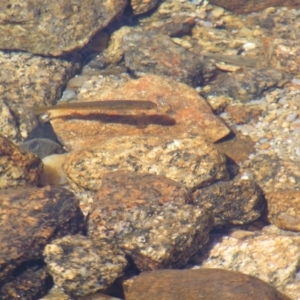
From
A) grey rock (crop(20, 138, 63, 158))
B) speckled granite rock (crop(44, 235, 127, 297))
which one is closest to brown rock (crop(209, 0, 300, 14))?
grey rock (crop(20, 138, 63, 158))

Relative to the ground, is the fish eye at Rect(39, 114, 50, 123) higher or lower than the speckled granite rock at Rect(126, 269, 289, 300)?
lower

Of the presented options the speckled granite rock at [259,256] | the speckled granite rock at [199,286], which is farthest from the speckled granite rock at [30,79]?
the speckled granite rock at [199,286]

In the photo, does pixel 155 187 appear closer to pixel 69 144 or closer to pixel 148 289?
pixel 148 289

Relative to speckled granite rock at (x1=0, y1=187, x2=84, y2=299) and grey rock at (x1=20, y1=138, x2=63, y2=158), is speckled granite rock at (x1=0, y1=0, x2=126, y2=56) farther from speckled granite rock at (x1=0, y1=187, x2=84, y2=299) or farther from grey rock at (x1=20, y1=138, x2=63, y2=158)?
speckled granite rock at (x1=0, y1=187, x2=84, y2=299)

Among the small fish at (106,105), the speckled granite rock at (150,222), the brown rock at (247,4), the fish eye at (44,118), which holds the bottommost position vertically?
the fish eye at (44,118)

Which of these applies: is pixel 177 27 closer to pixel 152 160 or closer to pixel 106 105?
pixel 106 105

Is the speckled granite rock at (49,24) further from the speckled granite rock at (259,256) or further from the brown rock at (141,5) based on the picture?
the speckled granite rock at (259,256)

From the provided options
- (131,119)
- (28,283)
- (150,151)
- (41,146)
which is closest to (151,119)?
(131,119)
